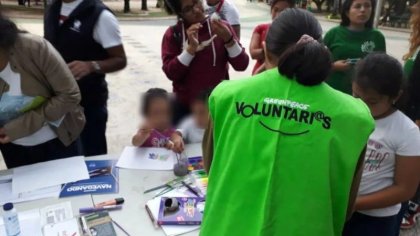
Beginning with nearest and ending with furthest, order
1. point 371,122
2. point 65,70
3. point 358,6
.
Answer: point 371,122, point 65,70, point 358,6

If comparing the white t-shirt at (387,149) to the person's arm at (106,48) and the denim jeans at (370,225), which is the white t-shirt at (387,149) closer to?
the denim jeans at (370,225)

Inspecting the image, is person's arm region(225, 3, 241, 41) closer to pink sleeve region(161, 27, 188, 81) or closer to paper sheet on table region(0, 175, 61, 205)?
pink sleeve region(161, 27, 188, 81)

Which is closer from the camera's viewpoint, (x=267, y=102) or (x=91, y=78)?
(x=267, y=102)

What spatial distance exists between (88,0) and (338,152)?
1.56m

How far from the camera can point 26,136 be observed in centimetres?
170

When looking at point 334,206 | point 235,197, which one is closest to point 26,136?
point 235,197

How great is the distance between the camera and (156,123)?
201cm

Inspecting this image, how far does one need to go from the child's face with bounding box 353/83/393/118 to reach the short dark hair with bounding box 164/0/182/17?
1015mm

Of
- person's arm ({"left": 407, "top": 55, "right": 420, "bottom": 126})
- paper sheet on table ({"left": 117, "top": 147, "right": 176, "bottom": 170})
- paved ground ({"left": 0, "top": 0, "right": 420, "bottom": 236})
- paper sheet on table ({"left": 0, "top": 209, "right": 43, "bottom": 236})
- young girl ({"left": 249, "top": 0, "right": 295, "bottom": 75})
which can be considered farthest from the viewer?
paved ground ({"left": 0, "top": 0, "right": 420, "bottom": 236})

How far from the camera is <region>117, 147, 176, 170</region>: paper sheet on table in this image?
71.6 inches

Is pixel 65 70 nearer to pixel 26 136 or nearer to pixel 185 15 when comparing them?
pixel 26 136

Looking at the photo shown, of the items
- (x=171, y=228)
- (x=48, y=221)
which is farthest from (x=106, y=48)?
(x=171, y=228)

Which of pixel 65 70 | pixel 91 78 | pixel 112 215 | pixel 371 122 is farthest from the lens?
pixel 91 78

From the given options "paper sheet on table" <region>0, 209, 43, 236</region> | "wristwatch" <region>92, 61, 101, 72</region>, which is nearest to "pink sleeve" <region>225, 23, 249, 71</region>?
"wristwatch" <region>92, 61, 101, 72</region>
